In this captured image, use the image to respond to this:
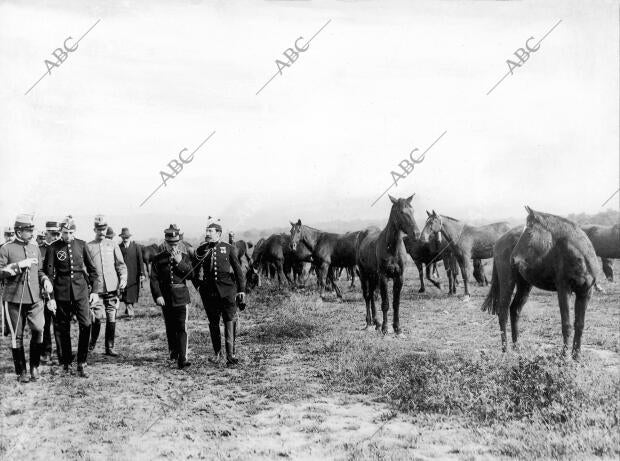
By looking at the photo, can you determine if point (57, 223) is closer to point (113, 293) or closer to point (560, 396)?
point (113, 293)

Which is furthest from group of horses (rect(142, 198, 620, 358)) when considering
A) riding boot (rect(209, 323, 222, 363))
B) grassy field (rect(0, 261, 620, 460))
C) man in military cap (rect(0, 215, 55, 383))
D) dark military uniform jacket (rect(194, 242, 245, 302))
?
man in military cap (rect(0, 215, 55, 383))

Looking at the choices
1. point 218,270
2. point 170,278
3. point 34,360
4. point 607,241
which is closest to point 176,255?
point 170,278

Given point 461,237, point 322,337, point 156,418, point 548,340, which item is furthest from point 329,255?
point 156,418

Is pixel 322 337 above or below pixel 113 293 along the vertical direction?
below

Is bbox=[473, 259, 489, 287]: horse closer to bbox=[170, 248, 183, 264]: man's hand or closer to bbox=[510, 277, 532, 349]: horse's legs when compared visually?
bbox=[510, 277, 532, 349]: horse's legs

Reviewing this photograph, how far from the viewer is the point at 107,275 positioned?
855 cm

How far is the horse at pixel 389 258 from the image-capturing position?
8984 millimetres

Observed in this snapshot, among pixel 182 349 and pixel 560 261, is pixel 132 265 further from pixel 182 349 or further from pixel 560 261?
pixel 560 261

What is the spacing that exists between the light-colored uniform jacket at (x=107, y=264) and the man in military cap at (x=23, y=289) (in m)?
1.37

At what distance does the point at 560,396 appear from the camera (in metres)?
4.92

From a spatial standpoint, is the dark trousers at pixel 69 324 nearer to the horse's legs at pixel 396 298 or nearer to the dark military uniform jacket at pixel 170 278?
the dark military uniform jacket at pixel 170 278

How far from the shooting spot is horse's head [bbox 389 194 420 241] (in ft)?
28.9

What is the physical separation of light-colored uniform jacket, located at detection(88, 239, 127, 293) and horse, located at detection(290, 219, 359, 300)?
827 cm

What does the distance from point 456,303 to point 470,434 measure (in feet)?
30.7
